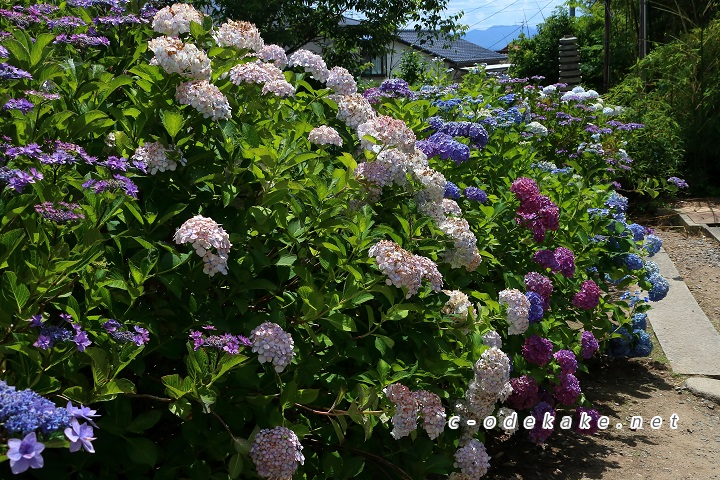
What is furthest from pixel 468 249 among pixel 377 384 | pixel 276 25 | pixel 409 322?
pixel 276 25

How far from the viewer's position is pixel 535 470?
3520 mm

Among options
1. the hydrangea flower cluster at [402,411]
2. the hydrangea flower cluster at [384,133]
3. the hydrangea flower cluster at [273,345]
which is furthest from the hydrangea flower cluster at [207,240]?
the hydrangea flower cluster at [384,133]

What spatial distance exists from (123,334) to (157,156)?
1.93 feet

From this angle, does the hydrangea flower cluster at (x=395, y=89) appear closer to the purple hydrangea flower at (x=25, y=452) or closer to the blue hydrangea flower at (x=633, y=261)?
the blue hydrangea flower at (x=633, y=261)

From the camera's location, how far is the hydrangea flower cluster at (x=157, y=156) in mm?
2170

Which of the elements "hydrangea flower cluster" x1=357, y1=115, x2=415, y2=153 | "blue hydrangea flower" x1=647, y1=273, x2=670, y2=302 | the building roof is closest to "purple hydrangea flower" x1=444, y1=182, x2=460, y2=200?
"hydrangea flower cluster" x1=357, y1=115, x2=415, y2=153

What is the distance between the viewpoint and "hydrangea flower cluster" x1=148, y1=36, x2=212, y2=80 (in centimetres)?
224

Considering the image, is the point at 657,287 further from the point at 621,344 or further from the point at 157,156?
the point at 157,156

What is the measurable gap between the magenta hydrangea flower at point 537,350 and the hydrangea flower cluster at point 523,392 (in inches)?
3.5

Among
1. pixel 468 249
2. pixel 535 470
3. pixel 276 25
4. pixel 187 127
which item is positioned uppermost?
pixel 276 25

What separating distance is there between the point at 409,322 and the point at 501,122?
7.19 ft

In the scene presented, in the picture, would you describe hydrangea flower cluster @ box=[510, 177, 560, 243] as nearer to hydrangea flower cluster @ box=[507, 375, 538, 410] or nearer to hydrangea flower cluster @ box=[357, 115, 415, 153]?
hydrangea flower cluster @ box=[507, 375, 538, 410]

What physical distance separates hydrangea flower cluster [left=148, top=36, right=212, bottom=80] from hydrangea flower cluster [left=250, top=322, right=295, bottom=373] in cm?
78

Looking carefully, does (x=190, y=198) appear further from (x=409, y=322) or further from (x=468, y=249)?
(x=468, y=249)
